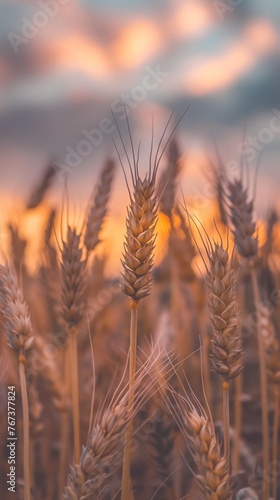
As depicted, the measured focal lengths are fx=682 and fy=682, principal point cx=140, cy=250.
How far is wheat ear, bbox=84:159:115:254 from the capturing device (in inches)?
74.7

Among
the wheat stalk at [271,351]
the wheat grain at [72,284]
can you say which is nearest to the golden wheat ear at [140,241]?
the wheat grain at [72,284]

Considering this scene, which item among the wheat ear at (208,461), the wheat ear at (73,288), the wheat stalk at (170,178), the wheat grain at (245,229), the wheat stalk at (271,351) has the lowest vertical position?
the wheat ear at (208,461)

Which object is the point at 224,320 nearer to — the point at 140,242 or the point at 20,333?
the point at 140,242

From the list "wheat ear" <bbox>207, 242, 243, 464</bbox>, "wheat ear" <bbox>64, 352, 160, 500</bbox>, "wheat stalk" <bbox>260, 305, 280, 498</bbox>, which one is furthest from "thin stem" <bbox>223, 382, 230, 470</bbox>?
"wheat stalk" <bbox>260, 305, 280, 498</bbox>

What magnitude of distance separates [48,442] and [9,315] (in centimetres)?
123

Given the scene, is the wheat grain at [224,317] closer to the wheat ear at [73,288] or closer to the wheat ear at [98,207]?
the wheat ear at [73,288]

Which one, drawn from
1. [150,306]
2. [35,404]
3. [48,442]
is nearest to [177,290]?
[150,306]

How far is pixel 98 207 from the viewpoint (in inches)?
80.6

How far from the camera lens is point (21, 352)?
1.43 m

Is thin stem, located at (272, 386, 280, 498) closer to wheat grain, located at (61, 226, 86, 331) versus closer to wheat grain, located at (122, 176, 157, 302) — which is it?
wheat grain, located at (61, 226, 86, 331)

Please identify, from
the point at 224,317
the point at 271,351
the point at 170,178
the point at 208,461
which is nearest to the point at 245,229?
the point at 271,351

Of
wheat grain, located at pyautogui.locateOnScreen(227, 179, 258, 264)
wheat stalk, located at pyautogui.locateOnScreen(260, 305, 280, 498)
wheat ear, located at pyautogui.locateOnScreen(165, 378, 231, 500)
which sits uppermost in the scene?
wheat grain, located at pyautogui.locateOnScreen(227, 179, 258, 264)

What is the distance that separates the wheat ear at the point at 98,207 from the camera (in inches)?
74.7

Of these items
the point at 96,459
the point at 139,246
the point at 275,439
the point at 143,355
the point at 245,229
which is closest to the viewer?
the point at 96,459
